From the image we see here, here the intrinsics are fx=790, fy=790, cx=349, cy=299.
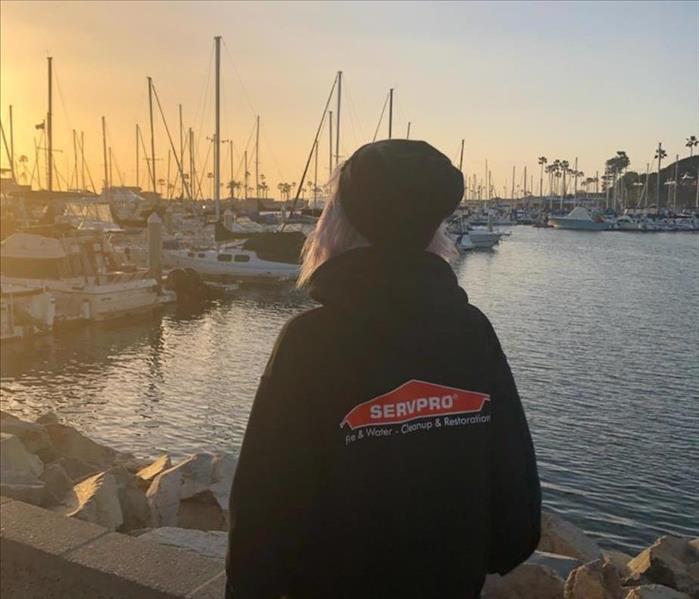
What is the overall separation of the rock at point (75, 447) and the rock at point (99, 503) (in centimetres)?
407

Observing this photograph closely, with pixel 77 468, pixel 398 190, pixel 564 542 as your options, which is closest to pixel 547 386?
pixel 564 542

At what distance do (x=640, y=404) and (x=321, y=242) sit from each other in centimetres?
1619

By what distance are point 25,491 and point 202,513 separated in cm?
167

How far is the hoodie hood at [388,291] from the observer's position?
1.91 meters

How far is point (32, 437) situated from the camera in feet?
29.3

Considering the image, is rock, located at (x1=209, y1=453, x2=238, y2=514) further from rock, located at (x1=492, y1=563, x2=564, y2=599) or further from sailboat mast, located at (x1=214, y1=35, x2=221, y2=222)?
sailboat mast, located at (x1=214, y1=35, x2=221, y2=222)

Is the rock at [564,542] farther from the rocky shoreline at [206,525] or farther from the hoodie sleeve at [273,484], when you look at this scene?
the hoodie sleeve at [273,484]

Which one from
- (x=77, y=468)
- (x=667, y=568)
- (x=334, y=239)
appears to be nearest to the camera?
(x=334, y=239)

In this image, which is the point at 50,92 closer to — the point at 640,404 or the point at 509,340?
the point at 509,340

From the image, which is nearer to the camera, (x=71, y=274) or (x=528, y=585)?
(x=528, y=585)

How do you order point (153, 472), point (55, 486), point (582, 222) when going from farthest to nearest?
point (582, 222) < point (153, 472) < point (55, 486)

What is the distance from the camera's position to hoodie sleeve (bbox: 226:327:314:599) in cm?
188

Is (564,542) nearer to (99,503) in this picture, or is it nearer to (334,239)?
(99,503)

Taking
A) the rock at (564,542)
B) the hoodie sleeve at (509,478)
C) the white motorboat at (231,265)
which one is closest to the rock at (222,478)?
the rock at (564,542)
